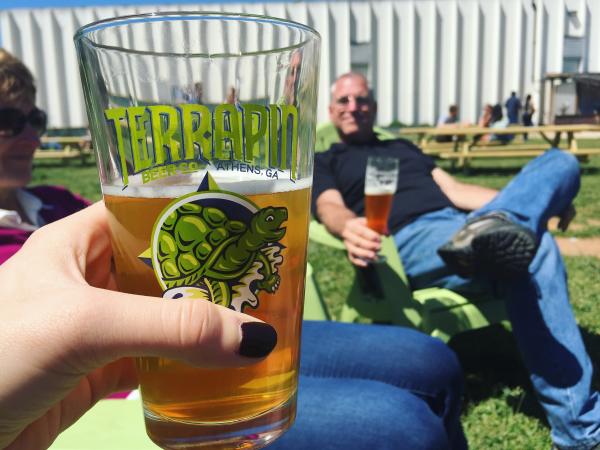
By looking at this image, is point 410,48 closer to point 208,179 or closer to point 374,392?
point 374,392

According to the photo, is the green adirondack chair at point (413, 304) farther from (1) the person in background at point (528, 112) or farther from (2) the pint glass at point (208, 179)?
(1) the person in background at point (528, 112)

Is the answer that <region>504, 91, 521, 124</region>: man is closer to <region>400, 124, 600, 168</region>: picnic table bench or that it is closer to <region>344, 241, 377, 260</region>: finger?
<region>400, 124, 600, 168</region>: picnic table bench

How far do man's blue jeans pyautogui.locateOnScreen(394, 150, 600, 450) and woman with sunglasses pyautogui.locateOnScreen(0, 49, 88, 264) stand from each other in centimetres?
164

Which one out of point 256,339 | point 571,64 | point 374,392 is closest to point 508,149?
point 374,392

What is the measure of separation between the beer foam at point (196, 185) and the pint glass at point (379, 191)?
1835mm

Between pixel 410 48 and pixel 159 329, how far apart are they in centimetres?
2407

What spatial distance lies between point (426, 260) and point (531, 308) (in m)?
0.71

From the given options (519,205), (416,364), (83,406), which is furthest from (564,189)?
(83,406)

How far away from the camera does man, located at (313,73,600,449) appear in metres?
1.94

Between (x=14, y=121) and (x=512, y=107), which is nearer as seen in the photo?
(x=14, y=121)

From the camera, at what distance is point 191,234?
20.9 inches

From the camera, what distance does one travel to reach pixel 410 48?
22.9 m

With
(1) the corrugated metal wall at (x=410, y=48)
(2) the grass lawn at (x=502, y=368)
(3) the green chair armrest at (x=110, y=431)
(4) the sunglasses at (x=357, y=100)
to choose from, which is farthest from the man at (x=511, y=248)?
(1) the corrugated metal wall at (x=410, y=48)

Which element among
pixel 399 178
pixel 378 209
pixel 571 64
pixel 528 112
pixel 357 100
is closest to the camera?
pixel 378 209
